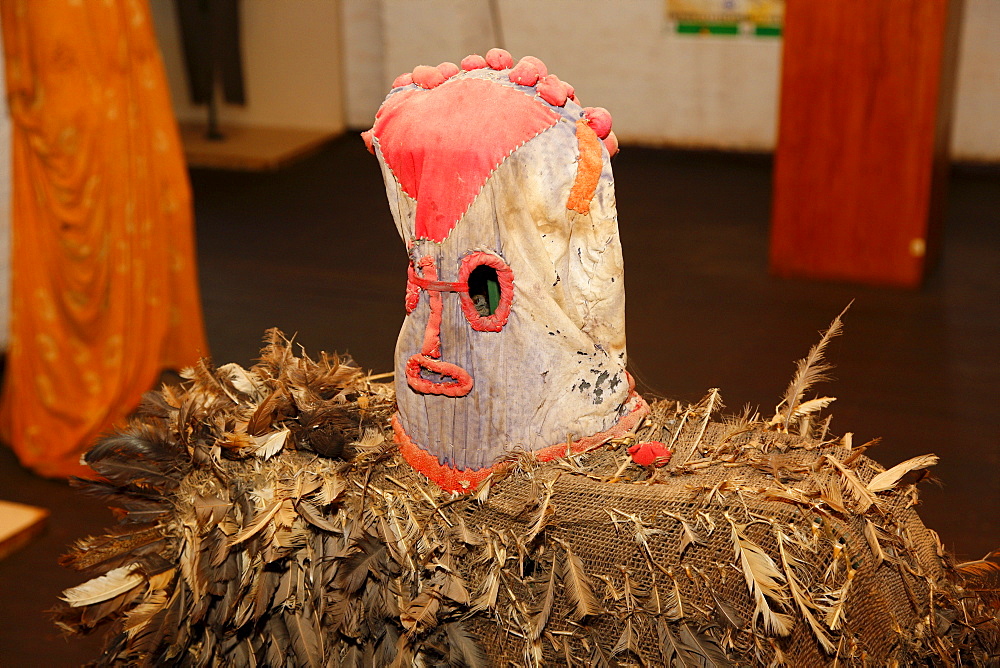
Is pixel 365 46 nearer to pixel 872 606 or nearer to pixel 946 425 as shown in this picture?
pixel 946 425

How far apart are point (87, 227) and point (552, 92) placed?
80.6 inches

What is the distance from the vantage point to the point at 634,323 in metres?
4.23

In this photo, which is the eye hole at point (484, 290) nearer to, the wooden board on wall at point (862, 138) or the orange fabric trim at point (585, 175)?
the orange fabric trim at point (585, 175)

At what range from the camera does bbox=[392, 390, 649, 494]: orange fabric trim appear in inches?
76.1

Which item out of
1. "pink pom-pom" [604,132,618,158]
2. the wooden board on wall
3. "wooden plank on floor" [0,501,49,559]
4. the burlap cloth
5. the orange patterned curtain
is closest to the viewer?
the burlap cloth

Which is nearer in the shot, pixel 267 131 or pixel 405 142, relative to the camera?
pixel 405 142

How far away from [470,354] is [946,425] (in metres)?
2.08

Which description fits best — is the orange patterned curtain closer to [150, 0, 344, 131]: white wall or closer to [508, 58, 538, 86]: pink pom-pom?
[508, 58, 538, 86]: pink pom-pom

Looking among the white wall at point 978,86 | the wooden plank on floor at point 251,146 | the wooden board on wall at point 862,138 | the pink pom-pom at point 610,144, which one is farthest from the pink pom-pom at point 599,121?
the white wall at point 978,86

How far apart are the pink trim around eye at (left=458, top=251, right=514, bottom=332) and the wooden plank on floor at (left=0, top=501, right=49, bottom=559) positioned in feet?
5.99

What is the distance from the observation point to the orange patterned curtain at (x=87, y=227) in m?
3.28

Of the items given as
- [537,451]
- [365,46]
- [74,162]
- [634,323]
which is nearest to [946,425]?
[634,323]

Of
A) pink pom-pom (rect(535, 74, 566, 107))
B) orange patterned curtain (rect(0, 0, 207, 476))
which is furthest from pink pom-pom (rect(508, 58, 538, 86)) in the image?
orange patterned curtain (rect(0, 0, 207, 476))

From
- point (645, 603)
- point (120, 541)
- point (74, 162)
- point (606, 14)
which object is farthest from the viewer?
point (606, 14)
